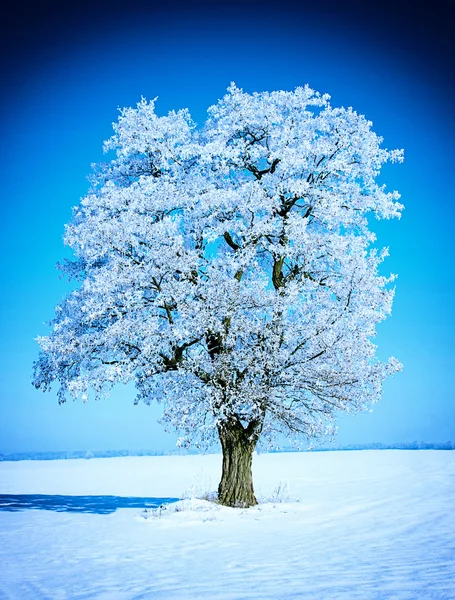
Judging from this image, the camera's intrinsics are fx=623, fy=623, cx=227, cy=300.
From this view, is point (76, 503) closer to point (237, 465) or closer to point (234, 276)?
point (237, 465)

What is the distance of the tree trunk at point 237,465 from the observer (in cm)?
1936

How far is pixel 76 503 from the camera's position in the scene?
21562 mm

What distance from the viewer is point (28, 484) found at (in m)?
30.7

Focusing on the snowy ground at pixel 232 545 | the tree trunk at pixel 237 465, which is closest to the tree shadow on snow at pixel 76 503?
the snowy ground at pixel 232 545

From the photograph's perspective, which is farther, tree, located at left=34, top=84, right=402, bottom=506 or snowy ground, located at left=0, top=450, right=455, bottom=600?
tree, located at left=34, top=84, right=402, bottom=506

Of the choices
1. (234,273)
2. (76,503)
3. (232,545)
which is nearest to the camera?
(232,545)

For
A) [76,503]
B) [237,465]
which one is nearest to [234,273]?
[237,465]

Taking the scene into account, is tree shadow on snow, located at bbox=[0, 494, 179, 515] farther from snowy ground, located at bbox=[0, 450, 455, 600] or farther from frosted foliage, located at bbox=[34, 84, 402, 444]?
frosted foliage, located at bbox=[34, 84, 402, 444]

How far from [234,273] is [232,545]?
8.14m

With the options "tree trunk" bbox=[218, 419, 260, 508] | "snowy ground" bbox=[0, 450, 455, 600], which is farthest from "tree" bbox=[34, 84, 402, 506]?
"snowy ground" bbox=[0, 450, 455, 600]

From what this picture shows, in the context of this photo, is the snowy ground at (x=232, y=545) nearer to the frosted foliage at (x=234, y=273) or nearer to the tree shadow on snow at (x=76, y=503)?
the tree shadow on snow at (x=76, y=503)

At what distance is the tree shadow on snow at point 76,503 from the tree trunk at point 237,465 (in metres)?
2.62

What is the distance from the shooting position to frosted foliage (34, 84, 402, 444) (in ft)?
57.7

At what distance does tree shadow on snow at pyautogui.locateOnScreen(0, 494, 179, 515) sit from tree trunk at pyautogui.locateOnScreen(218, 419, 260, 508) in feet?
8.58
